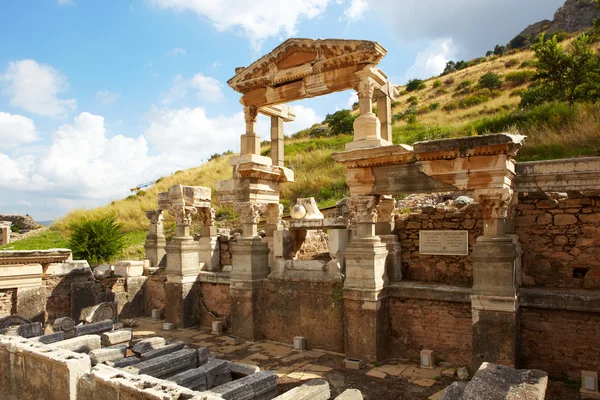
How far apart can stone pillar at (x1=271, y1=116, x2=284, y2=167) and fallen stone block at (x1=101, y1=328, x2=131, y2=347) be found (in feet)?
16.5

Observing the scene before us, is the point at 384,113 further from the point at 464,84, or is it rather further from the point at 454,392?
the point at 464,84

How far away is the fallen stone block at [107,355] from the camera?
710 cm

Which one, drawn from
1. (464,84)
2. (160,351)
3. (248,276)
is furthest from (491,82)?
(160,351)

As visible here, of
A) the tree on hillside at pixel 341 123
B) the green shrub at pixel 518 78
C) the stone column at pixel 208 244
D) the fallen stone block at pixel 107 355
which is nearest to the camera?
the fallen stone block at pixel 107 355

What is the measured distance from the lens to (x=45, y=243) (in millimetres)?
21469

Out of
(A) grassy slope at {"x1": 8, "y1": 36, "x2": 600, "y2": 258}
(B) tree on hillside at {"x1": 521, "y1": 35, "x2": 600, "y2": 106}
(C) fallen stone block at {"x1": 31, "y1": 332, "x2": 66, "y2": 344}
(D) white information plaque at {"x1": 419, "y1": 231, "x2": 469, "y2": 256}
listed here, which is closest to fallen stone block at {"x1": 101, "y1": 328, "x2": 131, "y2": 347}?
(C) fallen stone block at {"x1": 31, "y1": 332, "x2": 66, "y2": 344}

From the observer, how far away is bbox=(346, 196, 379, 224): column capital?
26.4 ft

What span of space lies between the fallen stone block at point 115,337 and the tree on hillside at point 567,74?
21661 millimetres

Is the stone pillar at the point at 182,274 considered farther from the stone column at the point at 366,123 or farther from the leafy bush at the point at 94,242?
the stone column at the point at 366,123

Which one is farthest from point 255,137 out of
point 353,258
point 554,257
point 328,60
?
point 554,257

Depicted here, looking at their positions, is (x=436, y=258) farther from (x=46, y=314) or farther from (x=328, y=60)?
(x=46, y=314)

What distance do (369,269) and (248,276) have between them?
313 centimetres

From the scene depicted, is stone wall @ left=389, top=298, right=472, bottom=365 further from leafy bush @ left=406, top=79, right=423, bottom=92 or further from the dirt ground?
leafy bush @ left=406, top=79, right=423, bottom=92

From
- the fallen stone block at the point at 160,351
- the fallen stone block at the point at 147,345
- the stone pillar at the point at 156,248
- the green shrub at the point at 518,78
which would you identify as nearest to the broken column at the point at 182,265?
the stone pillar at the point at 156,248
